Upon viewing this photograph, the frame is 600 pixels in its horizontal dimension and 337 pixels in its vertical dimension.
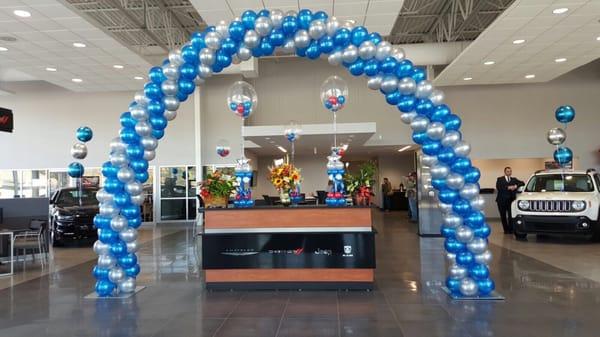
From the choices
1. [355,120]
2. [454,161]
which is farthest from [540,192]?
[355,120]

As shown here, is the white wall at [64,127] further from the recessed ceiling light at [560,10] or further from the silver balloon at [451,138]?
the recessed ceiling light at [560,10]

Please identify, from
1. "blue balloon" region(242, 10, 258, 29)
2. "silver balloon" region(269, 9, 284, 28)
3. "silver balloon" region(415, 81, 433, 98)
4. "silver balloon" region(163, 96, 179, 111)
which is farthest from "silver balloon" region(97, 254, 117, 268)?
"silver balloon" region(415, 81, 433, 98)

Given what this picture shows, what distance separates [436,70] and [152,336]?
14.2m

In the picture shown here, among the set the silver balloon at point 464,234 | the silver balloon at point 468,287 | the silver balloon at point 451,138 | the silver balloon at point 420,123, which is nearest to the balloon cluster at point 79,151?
the silver balloon at point 420,123

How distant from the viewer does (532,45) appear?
909cm

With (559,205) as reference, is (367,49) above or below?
above

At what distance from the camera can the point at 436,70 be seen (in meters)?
15.4

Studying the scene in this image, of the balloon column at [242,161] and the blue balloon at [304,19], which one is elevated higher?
the blue balloon at [304,19]

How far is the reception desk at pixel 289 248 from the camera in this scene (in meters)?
5.57

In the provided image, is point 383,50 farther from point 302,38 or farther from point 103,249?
point 103,249

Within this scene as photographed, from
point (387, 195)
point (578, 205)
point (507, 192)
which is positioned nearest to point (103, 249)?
point (578, 205)

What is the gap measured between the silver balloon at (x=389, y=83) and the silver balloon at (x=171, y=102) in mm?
2815

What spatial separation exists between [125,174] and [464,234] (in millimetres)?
4365

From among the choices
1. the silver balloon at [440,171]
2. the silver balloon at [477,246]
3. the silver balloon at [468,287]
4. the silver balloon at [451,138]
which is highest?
the silver balloon at [451,138]
